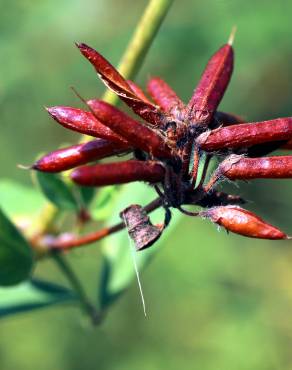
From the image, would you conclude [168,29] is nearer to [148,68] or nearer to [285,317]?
[148,68]

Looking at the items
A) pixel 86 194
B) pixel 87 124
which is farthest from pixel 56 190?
pixel 87 124

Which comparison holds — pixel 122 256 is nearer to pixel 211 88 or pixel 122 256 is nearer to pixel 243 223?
pixel 211 88

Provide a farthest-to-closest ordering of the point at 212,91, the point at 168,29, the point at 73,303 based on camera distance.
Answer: the point at 168,29 → the point at 73,303 → the point at 212,91

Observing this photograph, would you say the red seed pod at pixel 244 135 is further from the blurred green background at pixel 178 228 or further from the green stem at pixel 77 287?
the blurred green background at pixel 178 228

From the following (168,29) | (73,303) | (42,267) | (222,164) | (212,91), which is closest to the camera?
(222,164)

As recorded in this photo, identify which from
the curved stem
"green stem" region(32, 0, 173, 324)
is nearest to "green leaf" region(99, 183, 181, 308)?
the curved stem

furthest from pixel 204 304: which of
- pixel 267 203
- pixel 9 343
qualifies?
pixel 9 343
